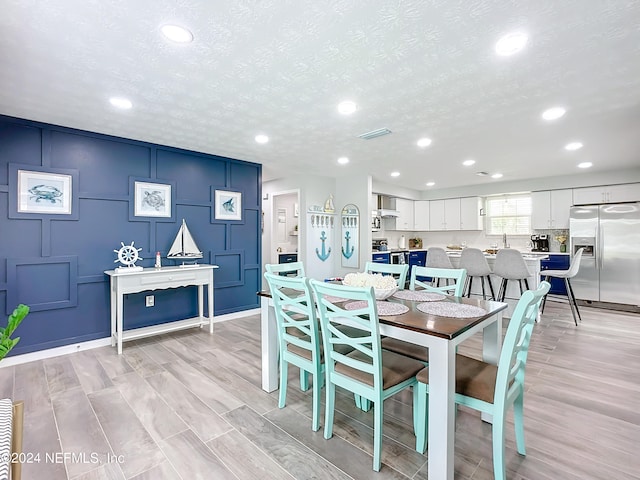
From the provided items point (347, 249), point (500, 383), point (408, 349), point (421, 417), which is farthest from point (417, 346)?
point (347, 249)

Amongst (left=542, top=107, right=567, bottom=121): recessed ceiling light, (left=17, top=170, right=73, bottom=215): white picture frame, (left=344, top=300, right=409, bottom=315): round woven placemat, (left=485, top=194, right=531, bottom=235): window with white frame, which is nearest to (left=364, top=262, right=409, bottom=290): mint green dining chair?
(left=344, top=300, right=409, bottom=315): round woven placemat

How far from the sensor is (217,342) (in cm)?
369

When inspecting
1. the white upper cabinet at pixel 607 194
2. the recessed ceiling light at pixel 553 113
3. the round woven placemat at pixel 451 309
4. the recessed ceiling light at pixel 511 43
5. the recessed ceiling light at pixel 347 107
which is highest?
the recessed ceiling light at pixel 347 107

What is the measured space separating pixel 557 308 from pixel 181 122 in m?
6.19

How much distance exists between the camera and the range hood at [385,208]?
7.23 metres

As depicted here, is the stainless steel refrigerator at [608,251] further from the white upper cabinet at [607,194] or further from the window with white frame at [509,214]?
the window with white frame at [509,214]

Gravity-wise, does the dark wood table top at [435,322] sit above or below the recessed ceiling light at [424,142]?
below

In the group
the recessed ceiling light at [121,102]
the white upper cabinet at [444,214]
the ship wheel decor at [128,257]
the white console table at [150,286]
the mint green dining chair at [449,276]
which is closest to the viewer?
the mint green dining chair at [449,276]

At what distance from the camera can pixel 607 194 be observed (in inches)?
222

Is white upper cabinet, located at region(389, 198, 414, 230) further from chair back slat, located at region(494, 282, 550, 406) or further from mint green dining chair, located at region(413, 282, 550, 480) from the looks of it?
chair back slat, located at region(494, 282, 550, 406)

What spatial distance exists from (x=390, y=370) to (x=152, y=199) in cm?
355

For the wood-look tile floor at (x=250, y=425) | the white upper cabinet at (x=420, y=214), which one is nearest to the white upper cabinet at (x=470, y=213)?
the white upper cabinet at (x=420, y=214)

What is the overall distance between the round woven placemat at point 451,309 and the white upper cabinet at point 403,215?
18.5 ft

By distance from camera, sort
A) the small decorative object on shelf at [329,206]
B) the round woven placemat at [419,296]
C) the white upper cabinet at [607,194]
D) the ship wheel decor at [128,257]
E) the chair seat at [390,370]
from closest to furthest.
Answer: the chair seat at [390,370]
the round woven placemat at [419,296]
the ship wheel decor at [128,257]
the white upper cabinet at [607,194]
the small decorative object on shelf at [329,206]
